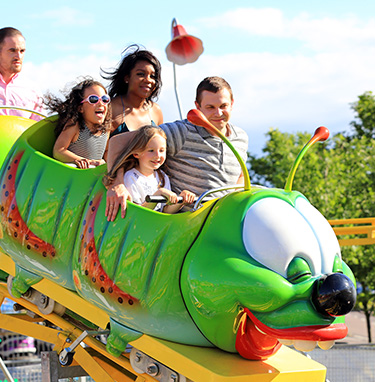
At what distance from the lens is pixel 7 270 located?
4.22 meters

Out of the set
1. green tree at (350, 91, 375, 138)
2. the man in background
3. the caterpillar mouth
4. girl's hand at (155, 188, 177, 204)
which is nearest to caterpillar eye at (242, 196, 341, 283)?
the caterpillar mouth

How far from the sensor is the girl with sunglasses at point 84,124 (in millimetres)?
3967

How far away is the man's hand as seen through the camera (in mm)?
3180

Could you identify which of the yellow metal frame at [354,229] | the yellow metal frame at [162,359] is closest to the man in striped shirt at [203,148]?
the yellow metal frame at [162,359]

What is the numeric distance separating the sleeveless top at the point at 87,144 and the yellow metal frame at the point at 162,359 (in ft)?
2.61

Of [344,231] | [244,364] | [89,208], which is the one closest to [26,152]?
[89,208]

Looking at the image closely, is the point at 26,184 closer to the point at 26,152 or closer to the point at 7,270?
the point at 26,152

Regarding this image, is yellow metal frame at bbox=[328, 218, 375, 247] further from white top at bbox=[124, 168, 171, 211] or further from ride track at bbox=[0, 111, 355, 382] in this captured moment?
ride track at bbox=[0, 111, 355, 382]

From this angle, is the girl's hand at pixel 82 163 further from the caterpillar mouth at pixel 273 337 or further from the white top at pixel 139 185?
the caterpillar mouth at pixel 273 337

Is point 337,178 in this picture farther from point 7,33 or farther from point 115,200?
point 115,200

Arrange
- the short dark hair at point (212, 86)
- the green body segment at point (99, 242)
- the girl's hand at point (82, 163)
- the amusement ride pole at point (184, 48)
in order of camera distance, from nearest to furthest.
Answer: 1. the green body segment at point (99, 242)
2. the short dark hair at point (212, 86)
3. the girl's hand at point (82, 163)
4. the amusement ride pole at point (184, 48)

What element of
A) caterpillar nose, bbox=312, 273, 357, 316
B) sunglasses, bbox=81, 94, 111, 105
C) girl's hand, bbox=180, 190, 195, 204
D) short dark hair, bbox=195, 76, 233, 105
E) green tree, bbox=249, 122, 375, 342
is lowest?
green tree, bbox=249, 122, 375, 342

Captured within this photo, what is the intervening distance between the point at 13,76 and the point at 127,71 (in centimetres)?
117

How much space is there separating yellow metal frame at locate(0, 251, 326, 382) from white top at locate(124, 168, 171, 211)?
2.07 feet
